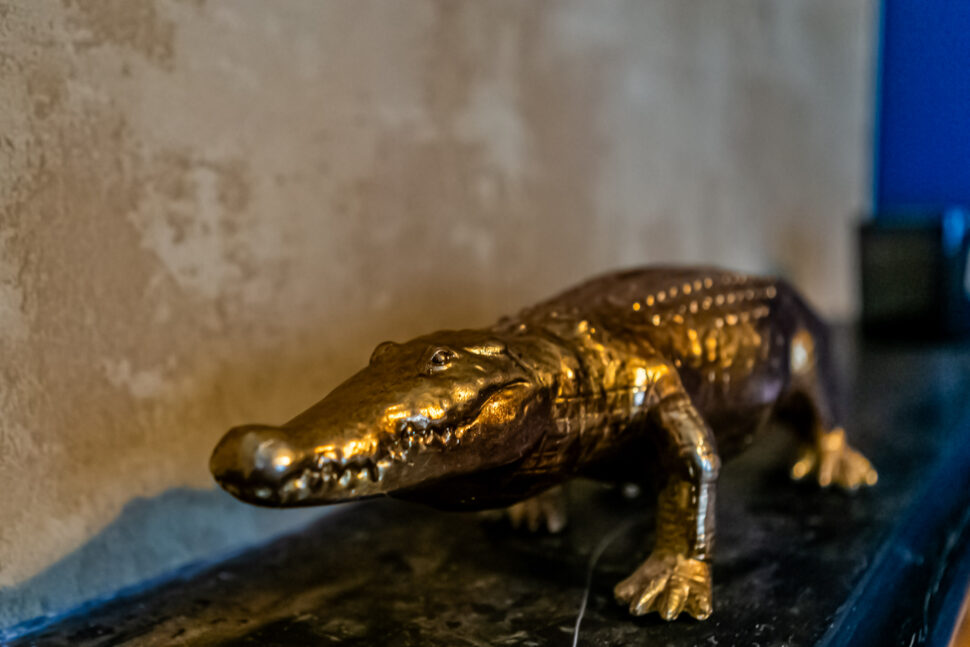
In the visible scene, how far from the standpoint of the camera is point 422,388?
605 millimetres

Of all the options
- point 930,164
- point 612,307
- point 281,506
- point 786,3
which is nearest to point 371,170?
point 612,307

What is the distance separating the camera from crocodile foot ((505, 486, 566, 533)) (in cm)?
92

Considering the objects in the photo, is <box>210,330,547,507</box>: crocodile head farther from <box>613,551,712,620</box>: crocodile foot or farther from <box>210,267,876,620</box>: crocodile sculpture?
<box>613,551,712,620</box>: crocodile foot

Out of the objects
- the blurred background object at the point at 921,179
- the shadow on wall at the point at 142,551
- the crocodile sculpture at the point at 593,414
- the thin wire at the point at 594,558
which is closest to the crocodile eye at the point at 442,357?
the crocodile sculpture at the point at 593,414

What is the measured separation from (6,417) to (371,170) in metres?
0.53

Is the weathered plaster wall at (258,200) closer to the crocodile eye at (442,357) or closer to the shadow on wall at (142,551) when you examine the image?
the shadow on wall at (142,551)

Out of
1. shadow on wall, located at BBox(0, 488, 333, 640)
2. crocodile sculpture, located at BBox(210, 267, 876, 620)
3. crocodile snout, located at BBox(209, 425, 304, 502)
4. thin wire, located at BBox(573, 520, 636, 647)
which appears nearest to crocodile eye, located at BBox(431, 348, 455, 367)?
crocodile sculpture, located at BBox(210, 267, 876, 620)

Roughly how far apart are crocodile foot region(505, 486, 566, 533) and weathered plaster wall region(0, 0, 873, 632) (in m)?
0.30

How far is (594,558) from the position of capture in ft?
2.74

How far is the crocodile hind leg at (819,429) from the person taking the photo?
1.03 metres

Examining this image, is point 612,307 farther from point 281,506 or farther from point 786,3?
point 786,3

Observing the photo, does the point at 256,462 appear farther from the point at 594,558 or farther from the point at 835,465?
the point at 835,465

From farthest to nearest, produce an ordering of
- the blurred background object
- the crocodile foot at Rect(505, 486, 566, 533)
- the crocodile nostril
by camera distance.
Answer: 1. the blurred background object
2. the crocodile foot at Rect(505, 486, 566, 533)
3. the crocodile nostril

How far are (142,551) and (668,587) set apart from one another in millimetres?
544
